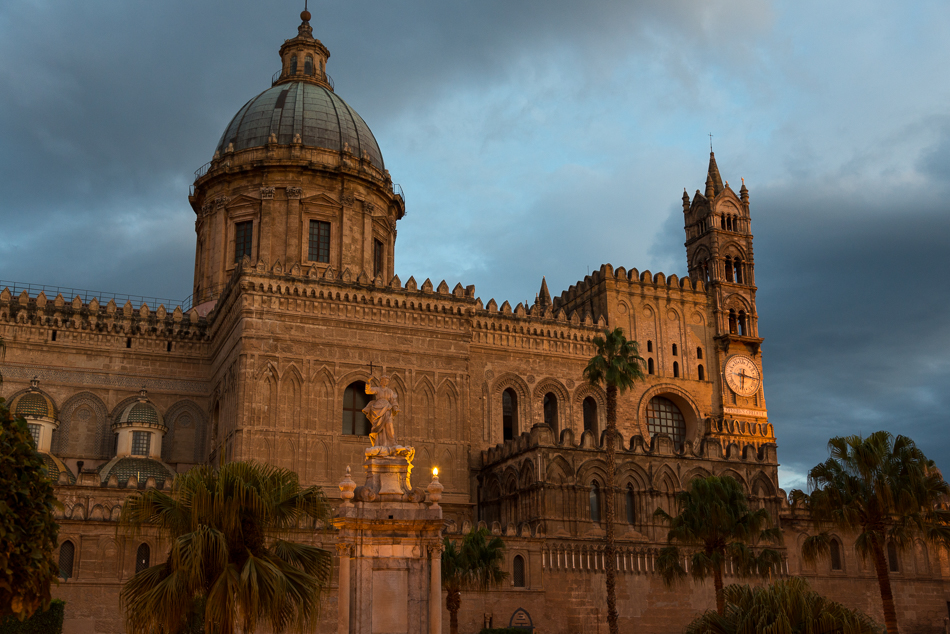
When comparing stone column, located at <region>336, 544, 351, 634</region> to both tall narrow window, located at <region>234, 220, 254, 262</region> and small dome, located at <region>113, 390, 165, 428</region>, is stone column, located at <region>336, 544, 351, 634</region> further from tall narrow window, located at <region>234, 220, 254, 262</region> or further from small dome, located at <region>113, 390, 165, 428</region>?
tall narrow window, located at <region>234, 220, 254, 262</region>

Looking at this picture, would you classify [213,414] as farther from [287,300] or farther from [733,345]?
[733,345]

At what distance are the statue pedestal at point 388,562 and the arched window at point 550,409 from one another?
25.9 meters

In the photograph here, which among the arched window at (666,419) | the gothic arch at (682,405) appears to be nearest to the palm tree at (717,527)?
the gothic arch at (682,405)

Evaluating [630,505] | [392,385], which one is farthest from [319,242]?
[630,505]

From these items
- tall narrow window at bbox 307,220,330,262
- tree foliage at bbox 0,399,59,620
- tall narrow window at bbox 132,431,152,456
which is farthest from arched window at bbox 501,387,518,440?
tree foliage at bbox 0,399,59,620

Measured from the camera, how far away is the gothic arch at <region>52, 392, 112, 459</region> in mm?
38469

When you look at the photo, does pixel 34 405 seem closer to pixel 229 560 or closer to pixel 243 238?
pixel 243 238

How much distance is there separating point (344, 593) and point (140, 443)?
23753mm

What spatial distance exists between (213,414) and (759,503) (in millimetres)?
21835

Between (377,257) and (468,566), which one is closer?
(468,566)

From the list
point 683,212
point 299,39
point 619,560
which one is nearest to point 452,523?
point 619,560

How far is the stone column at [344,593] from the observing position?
53.3ft

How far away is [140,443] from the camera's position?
3762 cm

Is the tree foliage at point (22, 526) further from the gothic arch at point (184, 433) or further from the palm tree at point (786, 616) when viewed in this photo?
the gothic arch at point (184, 433)
